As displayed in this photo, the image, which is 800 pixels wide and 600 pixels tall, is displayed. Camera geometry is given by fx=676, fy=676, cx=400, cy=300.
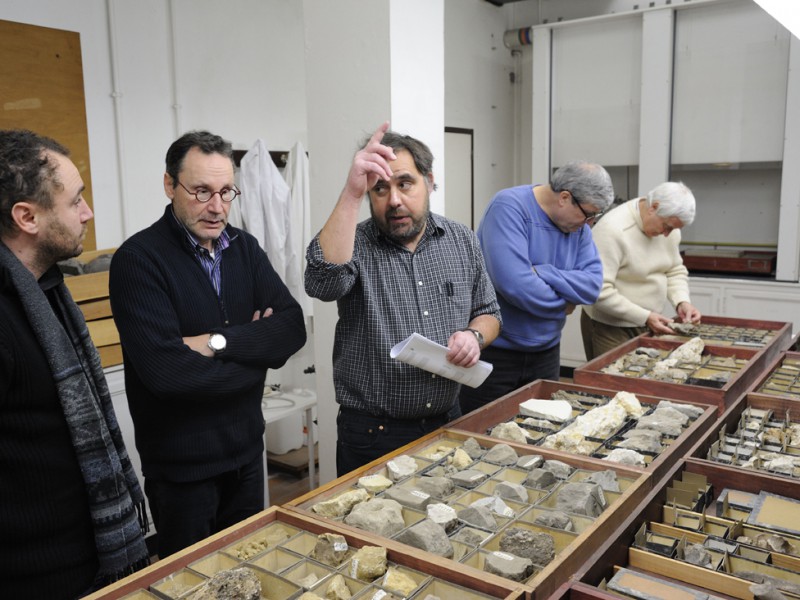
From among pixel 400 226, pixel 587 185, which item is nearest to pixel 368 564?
pixel 400 226

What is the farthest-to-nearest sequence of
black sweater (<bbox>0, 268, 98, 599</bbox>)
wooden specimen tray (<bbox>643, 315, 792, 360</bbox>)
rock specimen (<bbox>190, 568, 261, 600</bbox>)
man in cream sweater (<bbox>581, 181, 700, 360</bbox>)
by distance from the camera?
man in cream sweater (<bbox>581, 181, 700, 360</bbox>) < wooden specimen tray (<bbox>643, 315, 792, 360</bbox>) < black sweater (<bbox>0, 268, 98, 599</bbox>) < rock specimen (<bbox>190, 568, 261, 600</bbox>)

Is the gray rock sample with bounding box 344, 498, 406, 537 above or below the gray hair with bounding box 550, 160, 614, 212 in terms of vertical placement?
below

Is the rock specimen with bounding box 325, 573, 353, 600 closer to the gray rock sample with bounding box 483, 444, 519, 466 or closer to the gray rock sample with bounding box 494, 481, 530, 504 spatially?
the gray rock sample with bounding box 494, 481, 530, 504

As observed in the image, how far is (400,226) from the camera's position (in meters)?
1.97

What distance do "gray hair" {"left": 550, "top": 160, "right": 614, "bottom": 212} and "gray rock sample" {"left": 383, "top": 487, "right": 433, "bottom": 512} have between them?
154 cm

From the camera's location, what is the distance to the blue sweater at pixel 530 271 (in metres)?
2.67

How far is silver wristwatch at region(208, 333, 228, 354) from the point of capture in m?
1.90

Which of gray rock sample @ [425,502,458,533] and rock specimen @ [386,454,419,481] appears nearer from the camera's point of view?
gray rock sample @ [425,502,458,533]

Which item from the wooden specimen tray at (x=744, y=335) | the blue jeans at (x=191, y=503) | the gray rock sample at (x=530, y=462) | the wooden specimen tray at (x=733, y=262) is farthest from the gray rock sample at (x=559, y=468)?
the wooden specimen tray at (x=733, y=262)

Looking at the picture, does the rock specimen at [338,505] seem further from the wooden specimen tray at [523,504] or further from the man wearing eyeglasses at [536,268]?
the man wearing eyeglasses at [536,268]

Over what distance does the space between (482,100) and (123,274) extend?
16.8 feet

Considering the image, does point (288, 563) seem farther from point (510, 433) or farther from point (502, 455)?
point (510, 433)

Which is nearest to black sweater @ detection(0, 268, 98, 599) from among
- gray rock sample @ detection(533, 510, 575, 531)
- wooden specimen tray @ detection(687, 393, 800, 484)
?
gray rock sample @ detection(533, 510, 575, 531)

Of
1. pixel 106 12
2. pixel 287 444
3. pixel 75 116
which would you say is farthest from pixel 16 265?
pixel 287 444
